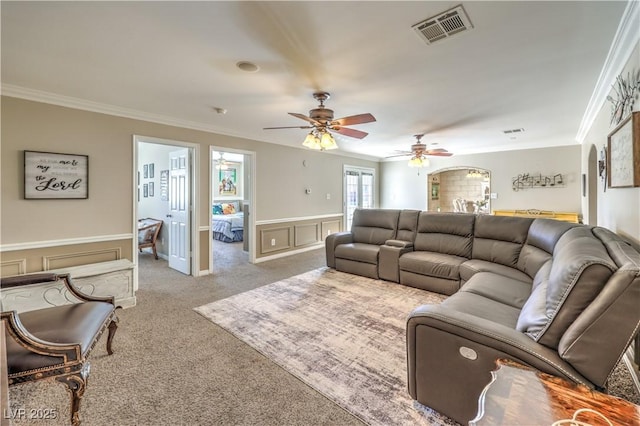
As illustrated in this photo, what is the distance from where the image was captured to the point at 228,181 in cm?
1005

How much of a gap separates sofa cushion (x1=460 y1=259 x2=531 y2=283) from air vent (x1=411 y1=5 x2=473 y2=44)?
234 centimetres

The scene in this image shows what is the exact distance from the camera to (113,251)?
3676mm

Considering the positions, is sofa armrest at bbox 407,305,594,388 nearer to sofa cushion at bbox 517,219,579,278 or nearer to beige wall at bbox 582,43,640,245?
beige wall at bbox 582,43,640,245

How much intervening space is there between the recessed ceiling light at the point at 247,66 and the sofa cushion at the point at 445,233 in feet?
10.4

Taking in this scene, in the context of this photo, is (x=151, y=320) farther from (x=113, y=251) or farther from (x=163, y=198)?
(x=163, y=198)

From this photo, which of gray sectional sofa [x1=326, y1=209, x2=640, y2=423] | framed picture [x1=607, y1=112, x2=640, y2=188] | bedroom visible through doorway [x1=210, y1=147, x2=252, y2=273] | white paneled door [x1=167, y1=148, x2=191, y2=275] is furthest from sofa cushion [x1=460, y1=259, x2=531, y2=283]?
white paneled door [x1=167, y1=148, x2=191, y2=275]

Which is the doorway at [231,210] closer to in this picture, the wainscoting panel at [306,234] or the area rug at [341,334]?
the wainscoting panel at [306,234]

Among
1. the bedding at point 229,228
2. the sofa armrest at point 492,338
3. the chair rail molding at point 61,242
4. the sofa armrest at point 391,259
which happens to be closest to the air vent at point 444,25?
the sofa armrest at point 492,338

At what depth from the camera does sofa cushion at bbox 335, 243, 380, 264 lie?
4262 mm

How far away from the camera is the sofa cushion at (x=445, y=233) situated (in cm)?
384

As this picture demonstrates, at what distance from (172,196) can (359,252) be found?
11.2ft

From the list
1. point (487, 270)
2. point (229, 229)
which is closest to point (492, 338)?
point (487, 270)

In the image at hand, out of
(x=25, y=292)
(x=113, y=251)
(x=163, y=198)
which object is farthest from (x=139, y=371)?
(x=163, y=198)

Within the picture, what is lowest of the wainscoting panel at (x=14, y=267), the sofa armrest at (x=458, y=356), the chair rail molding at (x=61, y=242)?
the sofa armrest at (x=458, y=356)
